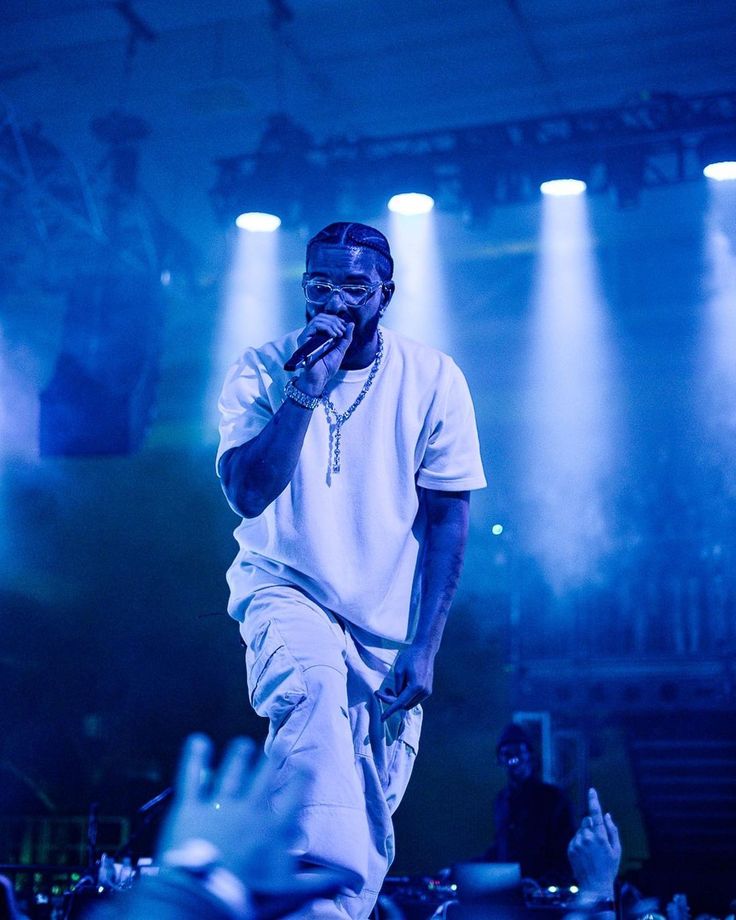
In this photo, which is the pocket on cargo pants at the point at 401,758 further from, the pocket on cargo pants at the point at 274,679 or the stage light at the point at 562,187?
the stage light at the point at 562,187

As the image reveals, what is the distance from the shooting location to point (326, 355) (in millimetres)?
2400

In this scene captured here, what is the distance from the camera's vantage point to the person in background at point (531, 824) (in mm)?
7039

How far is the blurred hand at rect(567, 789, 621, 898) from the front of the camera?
245cm

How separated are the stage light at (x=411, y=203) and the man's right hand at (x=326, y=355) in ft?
21.8

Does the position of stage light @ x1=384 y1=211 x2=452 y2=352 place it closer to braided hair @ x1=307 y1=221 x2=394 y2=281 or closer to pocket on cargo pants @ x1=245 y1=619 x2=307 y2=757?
braided hair @ x1=307 y1=221 x2=394 y2=281

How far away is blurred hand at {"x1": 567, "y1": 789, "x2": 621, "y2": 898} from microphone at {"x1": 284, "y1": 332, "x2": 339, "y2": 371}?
1.13m

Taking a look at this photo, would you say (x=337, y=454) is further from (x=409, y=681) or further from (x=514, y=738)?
(x=514, y=738)

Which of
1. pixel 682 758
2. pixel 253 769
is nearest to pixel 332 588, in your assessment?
pixel 253 769

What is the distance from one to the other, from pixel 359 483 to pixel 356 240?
1.84 feet

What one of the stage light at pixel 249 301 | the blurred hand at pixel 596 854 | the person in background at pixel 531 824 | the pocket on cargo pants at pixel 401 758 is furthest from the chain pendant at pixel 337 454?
the stage light at pixel 249 301

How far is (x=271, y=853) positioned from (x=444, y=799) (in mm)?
10521

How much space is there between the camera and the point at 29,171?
A: 9109 millimetres

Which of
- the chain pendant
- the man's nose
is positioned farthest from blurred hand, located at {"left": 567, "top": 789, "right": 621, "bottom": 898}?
the man's nose

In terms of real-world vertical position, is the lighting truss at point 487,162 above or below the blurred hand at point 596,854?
above
